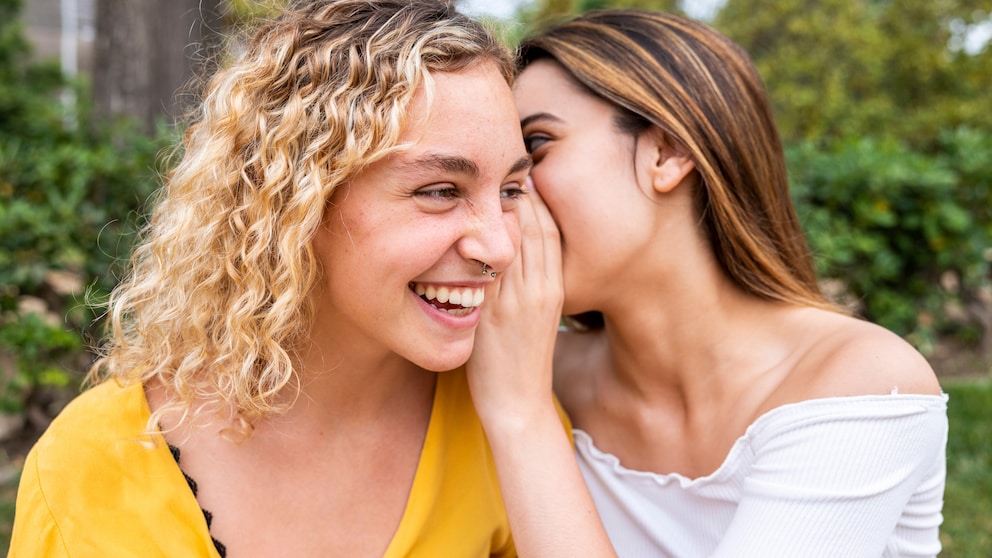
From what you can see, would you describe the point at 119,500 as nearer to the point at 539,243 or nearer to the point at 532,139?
the point at 539,243

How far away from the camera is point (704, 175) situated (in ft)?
8.89

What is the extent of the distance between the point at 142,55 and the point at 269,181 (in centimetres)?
455

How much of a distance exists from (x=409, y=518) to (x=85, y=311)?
3160 millimetres

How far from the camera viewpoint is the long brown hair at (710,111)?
2.68 metres

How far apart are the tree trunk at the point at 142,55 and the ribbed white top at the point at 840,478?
196 inches

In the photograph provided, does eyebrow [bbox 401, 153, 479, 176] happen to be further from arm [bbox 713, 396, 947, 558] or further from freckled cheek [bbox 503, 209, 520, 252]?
arm [bbox 713, 396, 947, 558]

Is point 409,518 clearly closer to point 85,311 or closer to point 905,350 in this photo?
point 905,350

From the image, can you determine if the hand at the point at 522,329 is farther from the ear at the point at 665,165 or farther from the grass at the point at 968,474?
the grass at the point at 968,474

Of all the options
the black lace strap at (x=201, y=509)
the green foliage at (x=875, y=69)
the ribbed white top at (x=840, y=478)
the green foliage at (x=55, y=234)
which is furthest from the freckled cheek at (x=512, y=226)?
the green foliage at (x=875, y=69)

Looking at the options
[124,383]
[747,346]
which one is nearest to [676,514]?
[747,346]

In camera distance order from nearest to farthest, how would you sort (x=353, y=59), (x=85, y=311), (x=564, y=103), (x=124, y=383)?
(x=353, y=59)
(x=124, y=383)
(x=564, y=103)
(x=85, y=311)

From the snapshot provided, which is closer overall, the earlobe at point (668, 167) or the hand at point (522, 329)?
the hand at point (522, 329)

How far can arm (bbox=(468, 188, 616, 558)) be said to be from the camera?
2.29 m

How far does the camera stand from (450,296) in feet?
7.34
